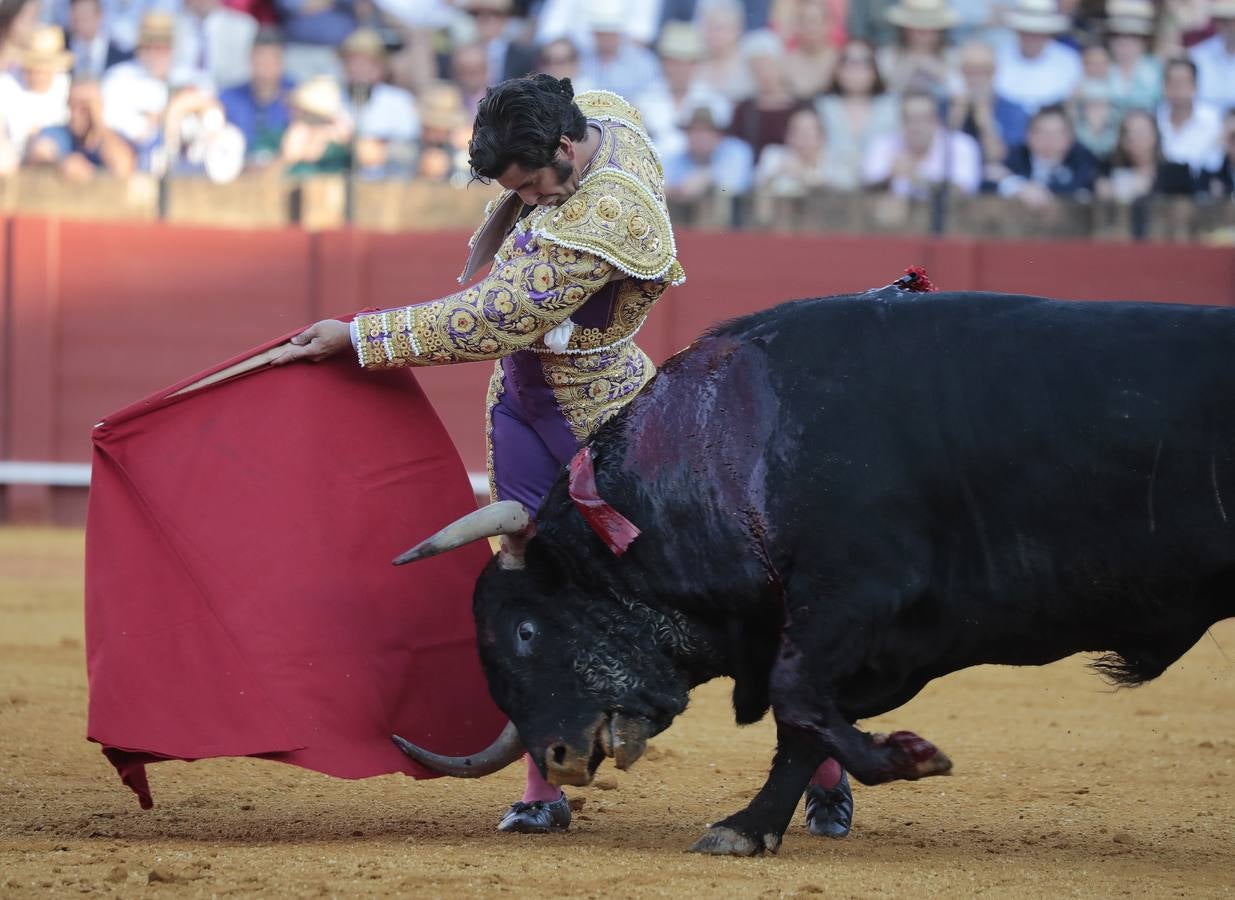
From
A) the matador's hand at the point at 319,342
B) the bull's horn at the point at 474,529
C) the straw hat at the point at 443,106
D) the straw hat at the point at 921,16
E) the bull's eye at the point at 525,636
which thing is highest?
the straw hat at the point at 921,16

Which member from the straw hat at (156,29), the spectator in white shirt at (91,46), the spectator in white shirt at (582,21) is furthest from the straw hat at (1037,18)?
the spectator in white shirt at (91,46)

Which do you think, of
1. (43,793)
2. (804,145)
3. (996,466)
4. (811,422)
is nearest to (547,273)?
(811,422)

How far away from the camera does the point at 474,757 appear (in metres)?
3.69

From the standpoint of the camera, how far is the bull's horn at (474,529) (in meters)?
3.41

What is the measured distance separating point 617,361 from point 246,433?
0.75m

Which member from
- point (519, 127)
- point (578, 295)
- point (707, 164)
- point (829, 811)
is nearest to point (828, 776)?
point (829, 811)

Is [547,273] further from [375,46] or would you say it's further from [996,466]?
[375,46]

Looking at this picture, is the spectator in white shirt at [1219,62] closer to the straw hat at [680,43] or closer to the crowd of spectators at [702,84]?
the crowd of spectators at [702,84]

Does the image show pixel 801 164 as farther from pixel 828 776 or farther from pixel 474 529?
pixel 474 529

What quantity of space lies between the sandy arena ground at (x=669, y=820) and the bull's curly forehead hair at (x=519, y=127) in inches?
49.5

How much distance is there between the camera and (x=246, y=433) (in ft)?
12.2

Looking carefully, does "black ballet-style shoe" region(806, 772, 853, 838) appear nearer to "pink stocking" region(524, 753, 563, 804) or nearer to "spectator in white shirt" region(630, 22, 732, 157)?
"pink stocking" region(524, 753, 563, 804)

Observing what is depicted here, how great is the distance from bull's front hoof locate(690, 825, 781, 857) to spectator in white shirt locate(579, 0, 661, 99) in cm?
632

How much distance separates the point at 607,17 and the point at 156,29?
225 centimetres
